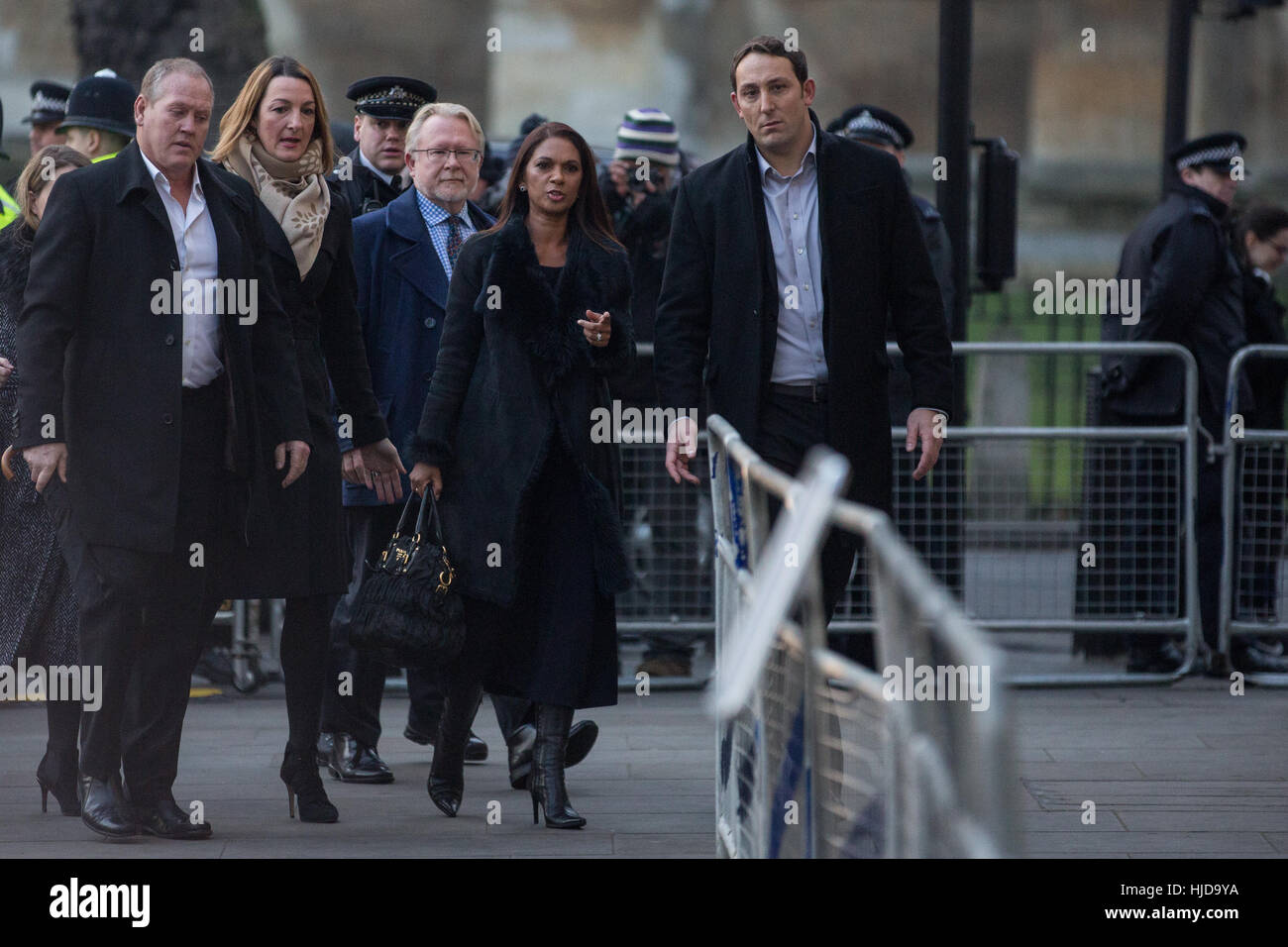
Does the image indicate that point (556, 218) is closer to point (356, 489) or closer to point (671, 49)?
point (356, 489)

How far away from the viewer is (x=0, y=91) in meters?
18.8

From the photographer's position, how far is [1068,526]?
8234mm

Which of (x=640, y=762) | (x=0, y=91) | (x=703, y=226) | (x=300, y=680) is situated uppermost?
(x=0, y=91)

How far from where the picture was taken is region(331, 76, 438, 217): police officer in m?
6.80

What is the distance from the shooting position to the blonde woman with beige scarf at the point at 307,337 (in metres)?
5.63

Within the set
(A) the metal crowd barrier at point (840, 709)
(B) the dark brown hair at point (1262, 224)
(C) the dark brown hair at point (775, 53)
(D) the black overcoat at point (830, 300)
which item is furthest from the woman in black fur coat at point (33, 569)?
(B) the dark brown hair at point (1262, 224)

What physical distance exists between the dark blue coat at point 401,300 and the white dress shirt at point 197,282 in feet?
3.25

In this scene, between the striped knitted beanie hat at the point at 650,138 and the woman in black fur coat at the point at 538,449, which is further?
the striped knitted beanie hat at the point at 650,138

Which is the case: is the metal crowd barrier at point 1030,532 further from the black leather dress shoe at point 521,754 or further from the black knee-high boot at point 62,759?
the black knee-high boot at point 62,759

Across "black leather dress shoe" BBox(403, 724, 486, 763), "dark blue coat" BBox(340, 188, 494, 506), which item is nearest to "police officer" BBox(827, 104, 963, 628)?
"black leather dress shoe" BBox(403, 724, 486, 763)

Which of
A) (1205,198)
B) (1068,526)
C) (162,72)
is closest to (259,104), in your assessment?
(162,72)

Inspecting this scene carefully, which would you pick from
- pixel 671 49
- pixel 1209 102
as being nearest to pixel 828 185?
pixel 671 49

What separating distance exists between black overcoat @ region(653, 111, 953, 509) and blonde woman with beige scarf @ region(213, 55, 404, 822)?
1009 mm
